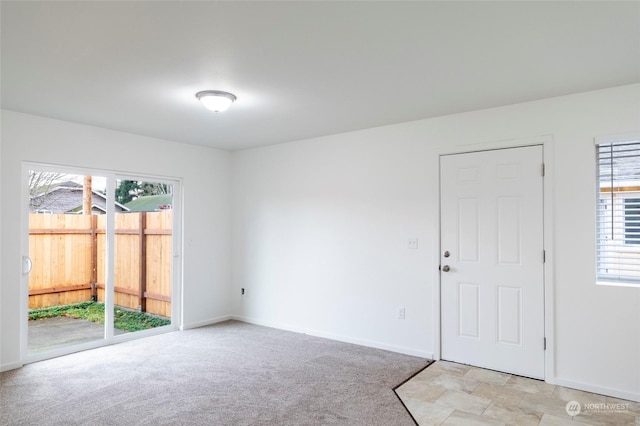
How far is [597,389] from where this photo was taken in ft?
10.9

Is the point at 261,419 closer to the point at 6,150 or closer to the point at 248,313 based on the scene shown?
the point at 248,313

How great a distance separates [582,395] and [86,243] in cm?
510

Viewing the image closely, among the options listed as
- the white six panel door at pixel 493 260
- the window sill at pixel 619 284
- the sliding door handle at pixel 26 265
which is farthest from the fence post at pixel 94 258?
the window sill at pixel 619 284

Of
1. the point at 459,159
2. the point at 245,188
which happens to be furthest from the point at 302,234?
the point at 459,159

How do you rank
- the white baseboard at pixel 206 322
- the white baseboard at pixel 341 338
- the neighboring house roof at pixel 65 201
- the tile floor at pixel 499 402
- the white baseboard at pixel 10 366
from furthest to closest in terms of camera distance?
the white baseboard at pixel 206 322, the white baseboard at pixel 341 338, the neighboring house roof at pixel 65 201, the white baseboard at pixel 10 366, the tile floor at pixel 499 402

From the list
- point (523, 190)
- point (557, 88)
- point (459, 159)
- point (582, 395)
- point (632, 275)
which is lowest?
point (582, 395)

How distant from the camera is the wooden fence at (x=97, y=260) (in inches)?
167

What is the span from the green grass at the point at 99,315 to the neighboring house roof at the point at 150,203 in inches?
48.2

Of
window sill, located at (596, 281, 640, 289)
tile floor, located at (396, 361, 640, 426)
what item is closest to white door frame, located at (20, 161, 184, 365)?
tile floor, located at (396, 361, 640, 426)

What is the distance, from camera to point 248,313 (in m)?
5.87

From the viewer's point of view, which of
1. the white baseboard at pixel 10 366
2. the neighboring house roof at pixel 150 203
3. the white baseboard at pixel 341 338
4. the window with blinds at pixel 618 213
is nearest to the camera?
the window with blinds at pixel 618 213

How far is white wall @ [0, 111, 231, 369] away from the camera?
3918 millimetres

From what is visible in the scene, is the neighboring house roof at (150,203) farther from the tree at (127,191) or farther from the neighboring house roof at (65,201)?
the neighboring house roof at (65,201)

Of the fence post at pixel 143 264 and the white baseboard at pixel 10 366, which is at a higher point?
the fence post at pixel 143 264
